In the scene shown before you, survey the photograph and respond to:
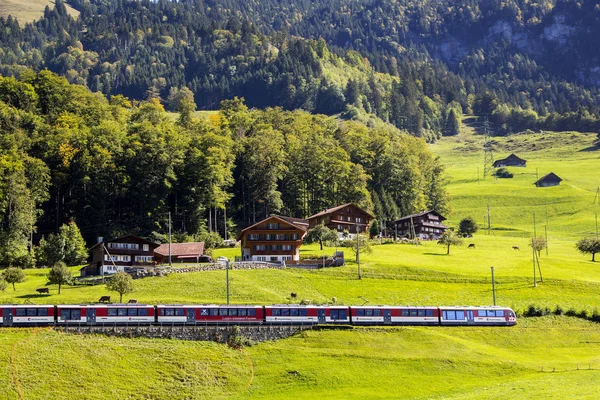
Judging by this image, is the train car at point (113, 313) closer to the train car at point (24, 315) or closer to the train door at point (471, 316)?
the train car at point (24, 315)

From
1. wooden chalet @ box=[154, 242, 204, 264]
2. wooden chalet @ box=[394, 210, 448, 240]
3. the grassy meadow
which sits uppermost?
wooden chalet @ box=[394, 210, 448, 240]

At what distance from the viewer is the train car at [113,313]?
253 ft

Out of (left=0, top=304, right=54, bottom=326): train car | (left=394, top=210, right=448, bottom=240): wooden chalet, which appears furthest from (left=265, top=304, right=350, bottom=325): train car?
(left=394, top=210, right=448, bottom=240): wooden chalet

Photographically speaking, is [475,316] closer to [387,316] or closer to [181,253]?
[387,316]

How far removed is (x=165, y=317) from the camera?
79250mm

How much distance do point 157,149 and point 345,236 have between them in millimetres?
37612

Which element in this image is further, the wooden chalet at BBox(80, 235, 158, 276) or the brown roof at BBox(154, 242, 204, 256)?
the brown roof at BBox(154, 242, 204, 256)

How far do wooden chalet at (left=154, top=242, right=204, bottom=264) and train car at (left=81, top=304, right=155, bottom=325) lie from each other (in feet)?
123

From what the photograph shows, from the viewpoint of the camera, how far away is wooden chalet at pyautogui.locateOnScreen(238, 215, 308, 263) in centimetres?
12200

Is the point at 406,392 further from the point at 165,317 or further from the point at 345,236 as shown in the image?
the point at 345,236

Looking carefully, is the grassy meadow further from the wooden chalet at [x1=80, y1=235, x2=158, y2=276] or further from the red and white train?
the wooden chalet at [x1=80, y1=235, x2=158, y2=276]

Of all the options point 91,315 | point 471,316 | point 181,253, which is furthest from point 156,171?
point 471,316

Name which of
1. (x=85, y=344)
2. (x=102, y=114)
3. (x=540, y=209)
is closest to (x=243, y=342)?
(x=85, y=344)

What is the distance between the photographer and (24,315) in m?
76.0
